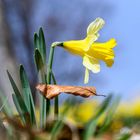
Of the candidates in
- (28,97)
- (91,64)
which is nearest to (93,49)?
(91,64)

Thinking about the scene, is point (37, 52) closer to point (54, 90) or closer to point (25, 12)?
point (54, 90)

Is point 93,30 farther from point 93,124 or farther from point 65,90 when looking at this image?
point 93,124

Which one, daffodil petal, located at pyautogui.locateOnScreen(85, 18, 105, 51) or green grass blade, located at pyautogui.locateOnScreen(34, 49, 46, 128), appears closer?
green grass blade, located at pyautogui.locateOnScreen(34, 49, 46, 128)

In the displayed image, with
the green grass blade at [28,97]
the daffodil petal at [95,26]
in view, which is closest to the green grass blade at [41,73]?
the green grass blade at [28,97]

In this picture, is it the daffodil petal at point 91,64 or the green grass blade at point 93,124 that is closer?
the green grass blade at point 93,124

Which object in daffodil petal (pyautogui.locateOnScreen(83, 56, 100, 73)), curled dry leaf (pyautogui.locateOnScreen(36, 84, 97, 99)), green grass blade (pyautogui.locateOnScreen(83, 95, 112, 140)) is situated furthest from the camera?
daffodil petal (pyautogui.locateOnScreen(83, 56, 100, 73))

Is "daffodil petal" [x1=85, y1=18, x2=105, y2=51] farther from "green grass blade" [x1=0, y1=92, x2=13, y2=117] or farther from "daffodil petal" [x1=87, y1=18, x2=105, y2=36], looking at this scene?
"green grass blade" [x1=0, y1=92, x2=13, y2=117]

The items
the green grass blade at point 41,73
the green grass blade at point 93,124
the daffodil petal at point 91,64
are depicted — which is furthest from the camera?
the daffodil petal at point 91,64

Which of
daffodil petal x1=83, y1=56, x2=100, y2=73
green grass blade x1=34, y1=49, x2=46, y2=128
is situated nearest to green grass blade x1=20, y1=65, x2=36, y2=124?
green grass blade x1=34, y1=49, x2=46, y2=128

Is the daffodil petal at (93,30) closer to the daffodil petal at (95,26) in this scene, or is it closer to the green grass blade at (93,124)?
the daffodil petal at (95,26)
